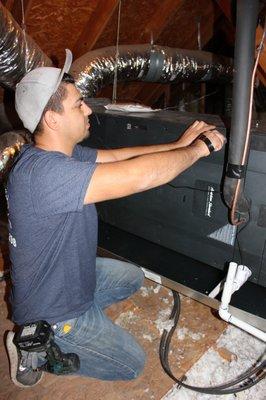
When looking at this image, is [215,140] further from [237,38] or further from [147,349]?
[147,349]

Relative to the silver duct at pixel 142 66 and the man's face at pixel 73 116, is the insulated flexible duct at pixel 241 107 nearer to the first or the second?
the man's face at pixel 73 116

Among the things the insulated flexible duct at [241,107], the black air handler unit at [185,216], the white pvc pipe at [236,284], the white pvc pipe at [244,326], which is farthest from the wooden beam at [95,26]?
the white pvc pipe at [244,326]

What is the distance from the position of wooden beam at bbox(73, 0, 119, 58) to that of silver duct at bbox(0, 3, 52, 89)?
436 millimetres

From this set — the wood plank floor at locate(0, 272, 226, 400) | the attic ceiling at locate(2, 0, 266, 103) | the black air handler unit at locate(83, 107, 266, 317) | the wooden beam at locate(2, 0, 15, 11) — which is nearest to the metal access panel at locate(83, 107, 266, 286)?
the black air handler unit at locate(83, 107, 266, 317)

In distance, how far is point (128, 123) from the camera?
1.26 m

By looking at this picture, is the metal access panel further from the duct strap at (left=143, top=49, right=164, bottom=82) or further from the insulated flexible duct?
the duct strap at (left=143, top=49, right=164, bottom=82)

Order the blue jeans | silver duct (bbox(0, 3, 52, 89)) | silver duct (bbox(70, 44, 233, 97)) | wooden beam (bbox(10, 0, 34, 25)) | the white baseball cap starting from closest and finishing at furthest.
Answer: the white baseball cap < the blue jeans < silver duct (bbox(0, 3, 52, 89)) < wooden beam (bbox(10, 0, 34, 25)) < silver duct (bbox(70, 44, 233, 97))

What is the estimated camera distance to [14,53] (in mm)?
1534

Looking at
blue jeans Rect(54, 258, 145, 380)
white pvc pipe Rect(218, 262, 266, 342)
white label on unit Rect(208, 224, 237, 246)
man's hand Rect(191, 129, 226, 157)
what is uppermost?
man's hand Rect(191, 129, 226, 157)

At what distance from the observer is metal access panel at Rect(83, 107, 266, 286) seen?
1.04 metres

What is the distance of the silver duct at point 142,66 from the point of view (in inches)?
70.2

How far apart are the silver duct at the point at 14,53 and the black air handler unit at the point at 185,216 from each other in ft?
1.65

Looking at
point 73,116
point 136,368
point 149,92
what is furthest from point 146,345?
point 149,92

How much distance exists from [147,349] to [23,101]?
1.03 meters
